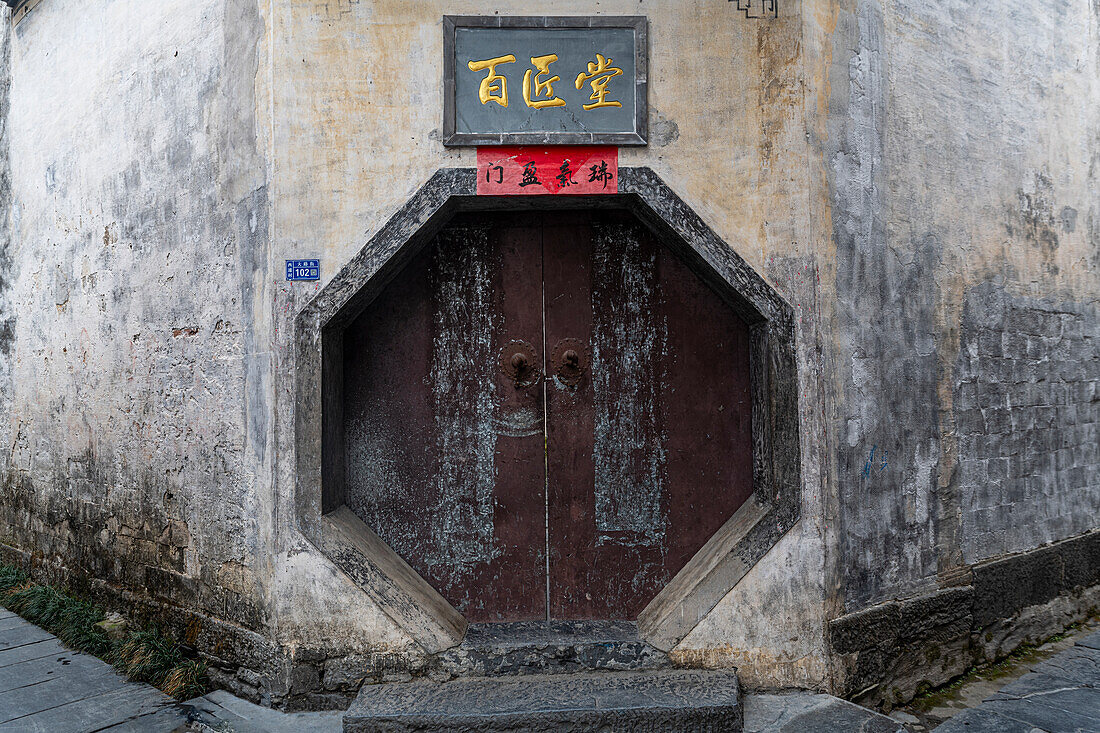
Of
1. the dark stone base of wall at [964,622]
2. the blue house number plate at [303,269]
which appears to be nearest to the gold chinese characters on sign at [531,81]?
the blue house number plate at [303,269]

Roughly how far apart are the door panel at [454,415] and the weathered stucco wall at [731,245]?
0.36 meters

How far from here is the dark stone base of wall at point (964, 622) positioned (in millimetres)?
3199

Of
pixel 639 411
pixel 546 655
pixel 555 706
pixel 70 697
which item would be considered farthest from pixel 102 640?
pixel 639 411

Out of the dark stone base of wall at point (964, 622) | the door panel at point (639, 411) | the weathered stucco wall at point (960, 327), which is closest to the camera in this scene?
the dark stone base of wall at point (964, 622)

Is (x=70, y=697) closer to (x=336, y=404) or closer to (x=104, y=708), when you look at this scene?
(x=104, y=708)

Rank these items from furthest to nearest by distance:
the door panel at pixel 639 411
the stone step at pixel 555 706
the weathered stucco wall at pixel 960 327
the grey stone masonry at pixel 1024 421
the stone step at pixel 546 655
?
1. the grey stone masonry at pixel 1024 421
2. the door panel at pixel 639 411
3. the weathered stucco wall at pixel 960 327
4. the stone step at pixel 546 655
5. the stone step at pixel 555 706

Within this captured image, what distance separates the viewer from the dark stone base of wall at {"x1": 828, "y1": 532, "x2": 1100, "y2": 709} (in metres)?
3.20

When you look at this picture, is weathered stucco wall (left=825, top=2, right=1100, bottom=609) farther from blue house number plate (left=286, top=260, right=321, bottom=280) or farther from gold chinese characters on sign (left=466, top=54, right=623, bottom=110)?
blue house number plate (left=286, top=260, right=321, bottom=280)

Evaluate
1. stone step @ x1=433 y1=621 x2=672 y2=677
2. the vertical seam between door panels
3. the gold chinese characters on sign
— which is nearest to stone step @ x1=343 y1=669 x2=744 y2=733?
stone step @ x1=433 y1=621 x2=672 y2=677

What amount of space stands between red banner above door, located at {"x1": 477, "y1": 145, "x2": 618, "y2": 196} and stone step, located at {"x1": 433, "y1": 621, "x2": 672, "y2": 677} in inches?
77.7

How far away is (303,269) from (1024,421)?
13.2ft

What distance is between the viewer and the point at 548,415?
3.41 meters

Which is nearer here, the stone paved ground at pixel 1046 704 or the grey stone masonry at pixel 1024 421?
the stone paved ground at pixel 1046 704

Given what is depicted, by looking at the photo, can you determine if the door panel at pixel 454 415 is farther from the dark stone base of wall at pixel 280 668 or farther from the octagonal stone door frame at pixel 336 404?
the dark stone base of wall at pixel 280 668
